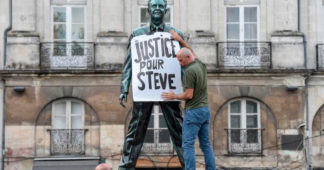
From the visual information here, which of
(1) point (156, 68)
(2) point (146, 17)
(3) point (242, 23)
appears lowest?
(1) point (156, 68)

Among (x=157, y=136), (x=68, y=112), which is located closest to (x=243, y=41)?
(x=157, y=136)

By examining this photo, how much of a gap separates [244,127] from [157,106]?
2.98m

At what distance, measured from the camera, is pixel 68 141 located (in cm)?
3234

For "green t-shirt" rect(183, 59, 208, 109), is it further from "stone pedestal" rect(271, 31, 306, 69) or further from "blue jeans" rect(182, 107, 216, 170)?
"stone pedestal" rect(271, 31, 306, 69)

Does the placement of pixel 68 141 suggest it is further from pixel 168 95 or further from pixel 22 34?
pixel 168 95

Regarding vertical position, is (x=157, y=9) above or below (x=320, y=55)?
below

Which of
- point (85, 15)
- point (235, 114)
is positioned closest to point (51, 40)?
point (85, 15)

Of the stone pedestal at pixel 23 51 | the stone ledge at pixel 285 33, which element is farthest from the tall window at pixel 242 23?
the stone pedestal at pixel 23 51

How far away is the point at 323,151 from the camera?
33188 millimetres

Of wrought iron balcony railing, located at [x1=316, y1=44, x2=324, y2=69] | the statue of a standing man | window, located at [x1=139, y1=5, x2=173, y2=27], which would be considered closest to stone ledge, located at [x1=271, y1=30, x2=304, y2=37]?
wrought iron balcony railing, located at [x1=316, y1=44, x2=324, y2=69]

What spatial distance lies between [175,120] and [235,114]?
19.5 meters

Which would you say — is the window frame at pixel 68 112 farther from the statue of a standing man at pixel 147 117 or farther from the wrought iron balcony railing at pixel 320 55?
the statue of a standing man at pixel 147 117

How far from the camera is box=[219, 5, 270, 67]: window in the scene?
3284 cm

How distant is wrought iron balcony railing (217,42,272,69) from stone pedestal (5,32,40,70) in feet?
20.1
